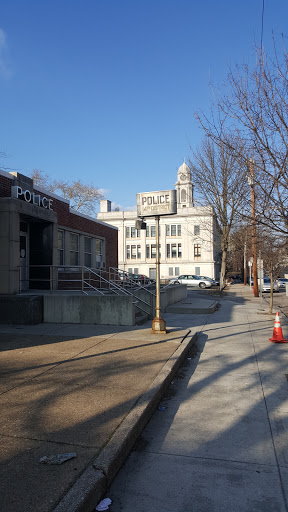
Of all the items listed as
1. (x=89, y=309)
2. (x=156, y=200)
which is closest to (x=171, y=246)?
(x=89, y=309)

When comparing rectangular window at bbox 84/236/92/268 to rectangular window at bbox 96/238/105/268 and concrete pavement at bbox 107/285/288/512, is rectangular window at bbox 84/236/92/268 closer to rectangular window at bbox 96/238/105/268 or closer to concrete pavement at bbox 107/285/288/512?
rectangular window at bbox 96/238/105/268

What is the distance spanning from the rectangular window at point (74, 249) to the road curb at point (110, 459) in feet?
41.9

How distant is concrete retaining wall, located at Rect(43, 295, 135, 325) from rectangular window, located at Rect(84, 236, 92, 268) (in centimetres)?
733

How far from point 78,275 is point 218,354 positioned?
1013 cm

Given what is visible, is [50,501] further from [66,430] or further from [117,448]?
[66,430]

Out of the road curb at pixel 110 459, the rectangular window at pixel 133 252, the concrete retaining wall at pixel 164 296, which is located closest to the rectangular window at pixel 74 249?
the concrete retaining wall at pixel 164 296

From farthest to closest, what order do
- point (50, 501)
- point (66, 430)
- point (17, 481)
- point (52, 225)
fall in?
point (52, 225) → point (66, 430) → point (17, 481) → point (50, 501)

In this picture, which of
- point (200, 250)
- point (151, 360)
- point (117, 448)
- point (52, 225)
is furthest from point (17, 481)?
point (200, 250)

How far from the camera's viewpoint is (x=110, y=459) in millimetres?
3219

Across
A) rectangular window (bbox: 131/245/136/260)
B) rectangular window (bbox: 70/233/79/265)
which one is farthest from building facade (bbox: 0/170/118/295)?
rectangular window (bbox: 131/245/136/260)

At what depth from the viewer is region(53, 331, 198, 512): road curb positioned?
104 inches

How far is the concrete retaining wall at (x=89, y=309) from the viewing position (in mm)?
11258

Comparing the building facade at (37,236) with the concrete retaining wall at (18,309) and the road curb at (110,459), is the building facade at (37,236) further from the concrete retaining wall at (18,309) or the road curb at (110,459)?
the road curb at (110,459)

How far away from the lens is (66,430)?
3854mm
